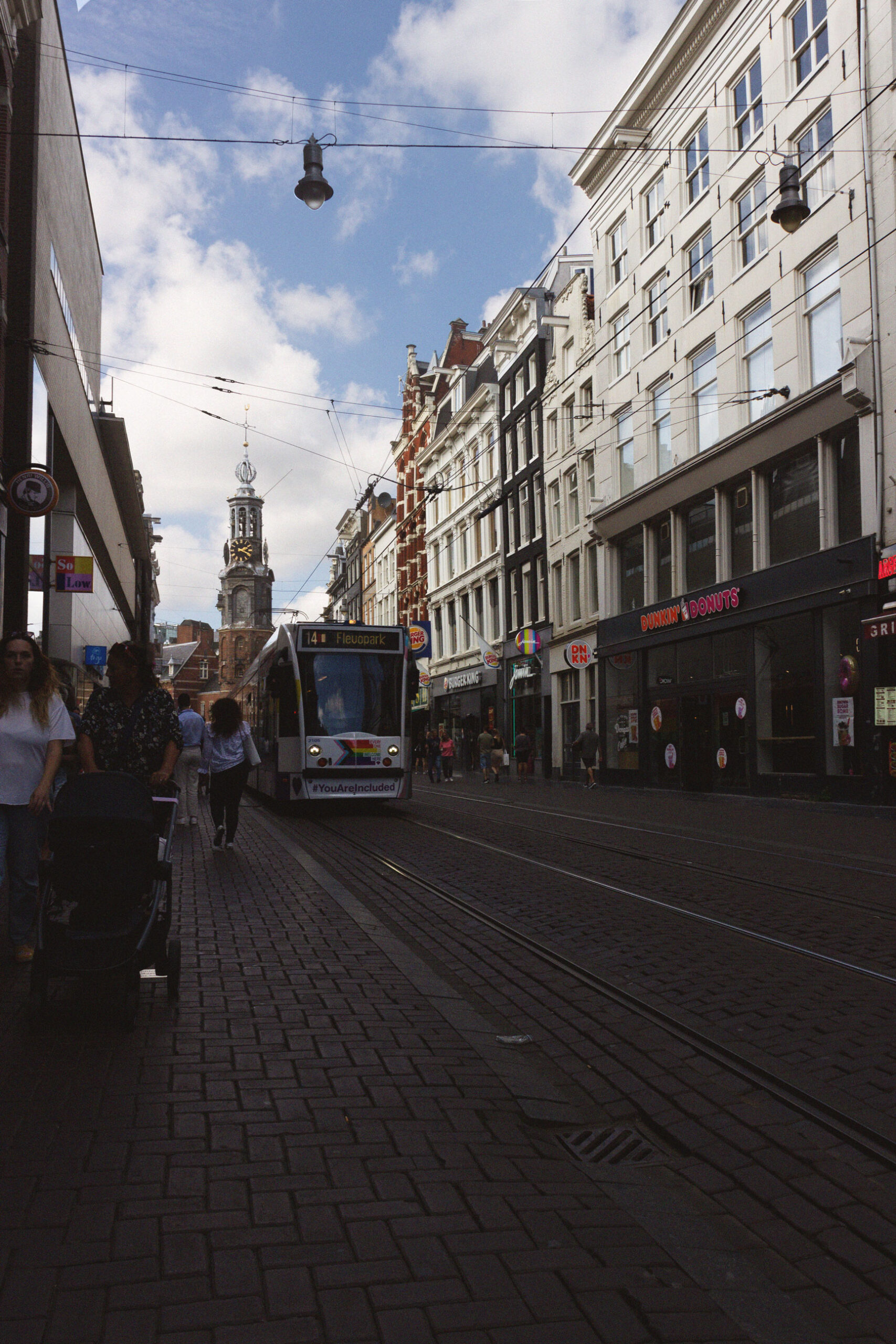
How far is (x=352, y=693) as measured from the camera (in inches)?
676

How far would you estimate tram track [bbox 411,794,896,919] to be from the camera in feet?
28.3

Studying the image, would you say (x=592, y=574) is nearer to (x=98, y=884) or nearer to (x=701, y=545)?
(x=701, y=545)

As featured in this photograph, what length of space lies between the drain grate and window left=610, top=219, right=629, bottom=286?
96.8ft

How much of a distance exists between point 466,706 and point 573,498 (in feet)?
44.7

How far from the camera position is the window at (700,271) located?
2569cm

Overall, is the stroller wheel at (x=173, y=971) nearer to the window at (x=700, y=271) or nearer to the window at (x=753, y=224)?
the window at (x=753, y=224)

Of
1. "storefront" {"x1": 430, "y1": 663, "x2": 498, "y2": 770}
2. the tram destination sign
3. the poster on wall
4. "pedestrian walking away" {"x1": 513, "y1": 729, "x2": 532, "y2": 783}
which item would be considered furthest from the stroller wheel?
"storefront" {"x1": 430, "y1": 663, "x2": 498, "y2": 770}

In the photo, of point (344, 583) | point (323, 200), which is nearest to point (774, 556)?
point (323, 200)

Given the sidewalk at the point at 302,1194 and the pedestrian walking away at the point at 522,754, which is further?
the pedestrian walking away at the point at 522,754

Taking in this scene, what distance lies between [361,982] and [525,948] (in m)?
1.50

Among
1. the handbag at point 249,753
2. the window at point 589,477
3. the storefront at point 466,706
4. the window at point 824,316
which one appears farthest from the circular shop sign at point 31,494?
the storefront at point 466,706

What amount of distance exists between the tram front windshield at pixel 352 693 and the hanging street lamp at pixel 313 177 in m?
6.38

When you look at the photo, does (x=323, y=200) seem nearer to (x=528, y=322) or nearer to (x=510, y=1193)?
(x=510, y=1193)

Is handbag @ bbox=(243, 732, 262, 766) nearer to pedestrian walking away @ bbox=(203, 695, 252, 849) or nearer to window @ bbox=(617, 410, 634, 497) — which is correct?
pedestrian walking away @ bbox=(203, 695, 252, 849)
